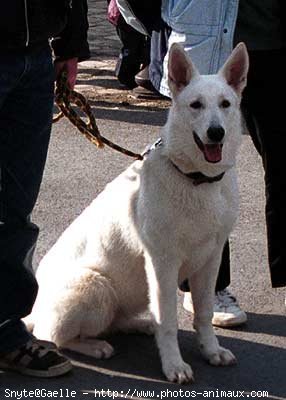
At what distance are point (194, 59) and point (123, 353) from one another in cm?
134

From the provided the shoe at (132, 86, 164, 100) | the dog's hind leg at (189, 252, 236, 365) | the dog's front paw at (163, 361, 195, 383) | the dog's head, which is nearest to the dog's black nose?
the dog's head

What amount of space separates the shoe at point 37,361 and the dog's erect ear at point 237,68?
135 centimetres

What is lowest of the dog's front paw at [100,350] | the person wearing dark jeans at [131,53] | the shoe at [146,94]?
the shoe at [146,94]

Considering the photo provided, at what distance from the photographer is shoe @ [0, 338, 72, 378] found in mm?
4207

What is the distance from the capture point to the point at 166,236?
4.15 m

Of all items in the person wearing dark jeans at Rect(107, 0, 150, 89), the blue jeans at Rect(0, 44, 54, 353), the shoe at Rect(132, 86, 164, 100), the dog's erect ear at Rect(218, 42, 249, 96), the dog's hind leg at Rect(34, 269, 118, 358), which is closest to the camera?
the blue jeans at Rect(0, 44, 54, 353)

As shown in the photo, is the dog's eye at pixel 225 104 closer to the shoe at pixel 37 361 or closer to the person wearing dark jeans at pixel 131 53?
the shoe at pixel 37 361

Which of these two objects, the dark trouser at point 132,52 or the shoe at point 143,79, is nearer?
the dark trouser at point 132,52

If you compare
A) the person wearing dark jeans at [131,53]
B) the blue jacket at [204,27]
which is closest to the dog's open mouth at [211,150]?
the blue jacket at [204,27]

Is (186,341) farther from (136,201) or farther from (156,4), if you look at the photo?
(156,4)

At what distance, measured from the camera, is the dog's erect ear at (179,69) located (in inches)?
161

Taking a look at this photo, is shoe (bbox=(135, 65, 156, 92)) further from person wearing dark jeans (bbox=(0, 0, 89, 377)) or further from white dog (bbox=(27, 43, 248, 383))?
person wearing dark jeans (bbox=(0, 0, 89, 377))

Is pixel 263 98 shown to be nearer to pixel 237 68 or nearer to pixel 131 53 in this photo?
pixel 237 68

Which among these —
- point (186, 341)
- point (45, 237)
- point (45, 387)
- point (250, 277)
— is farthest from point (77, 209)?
point (45, 387)
